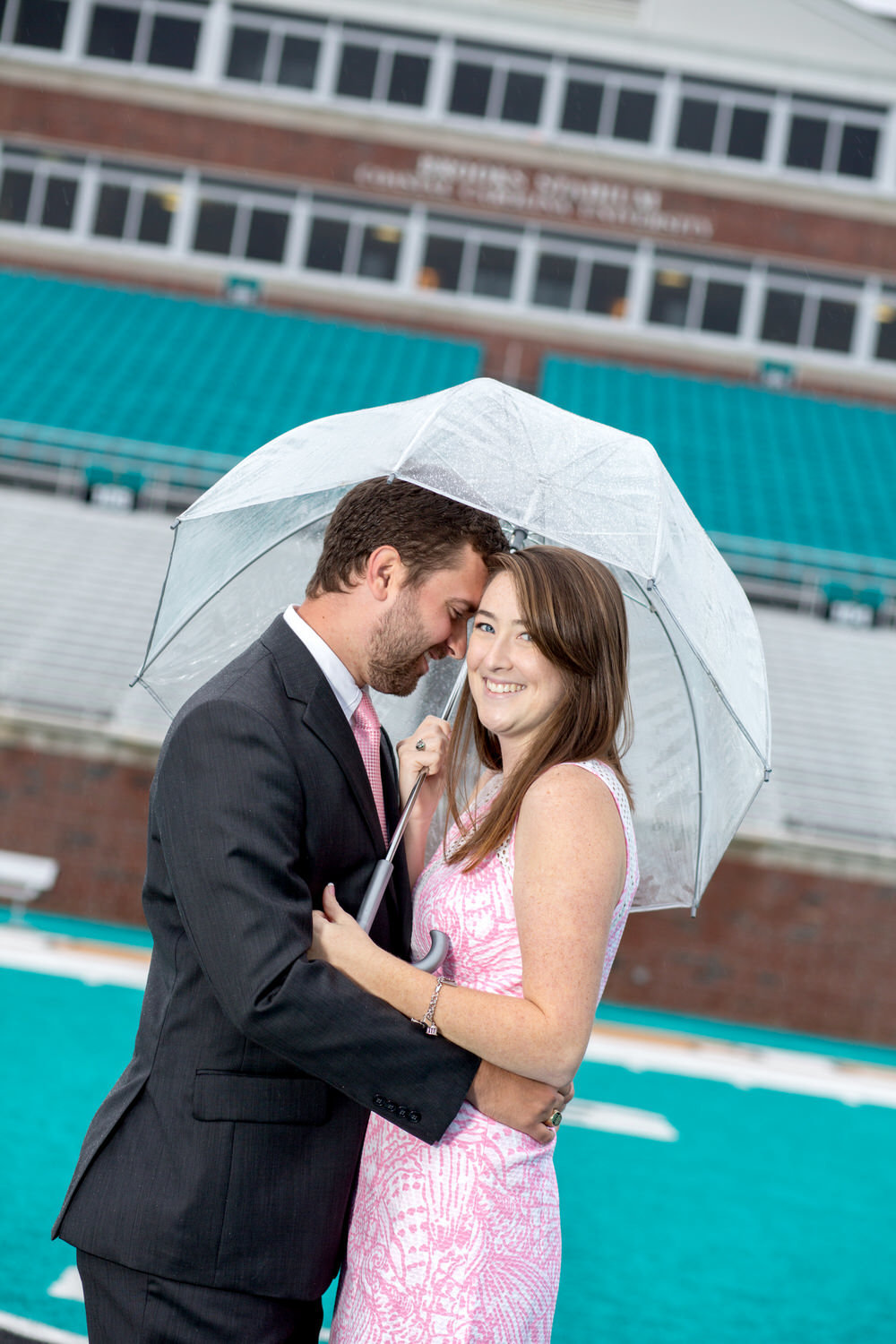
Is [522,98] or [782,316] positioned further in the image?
[782,316]

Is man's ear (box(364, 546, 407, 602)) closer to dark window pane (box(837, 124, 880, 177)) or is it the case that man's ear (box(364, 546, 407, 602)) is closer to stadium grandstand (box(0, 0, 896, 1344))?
stadium grandstand (box(0, 0, 896, 1344))

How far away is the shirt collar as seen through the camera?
2.18m

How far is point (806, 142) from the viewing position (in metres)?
21.3

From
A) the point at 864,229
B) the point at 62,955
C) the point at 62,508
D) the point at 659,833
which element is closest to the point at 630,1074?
the point at 62,955

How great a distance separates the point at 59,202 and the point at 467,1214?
74.0ft

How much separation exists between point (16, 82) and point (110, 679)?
13.9m

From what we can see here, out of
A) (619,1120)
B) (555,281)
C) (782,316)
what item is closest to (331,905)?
(619,1120)

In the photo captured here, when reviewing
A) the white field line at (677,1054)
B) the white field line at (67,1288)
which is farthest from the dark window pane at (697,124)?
the white field line at (67,1288)

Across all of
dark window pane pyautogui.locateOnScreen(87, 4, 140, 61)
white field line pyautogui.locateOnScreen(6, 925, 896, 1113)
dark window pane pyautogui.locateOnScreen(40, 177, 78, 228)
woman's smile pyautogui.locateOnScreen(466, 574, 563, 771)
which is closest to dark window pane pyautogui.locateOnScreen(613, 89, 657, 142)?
dark window pane pyautogui.locateOnScreen(87, 4, 140, 61)

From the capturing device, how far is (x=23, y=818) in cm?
1119

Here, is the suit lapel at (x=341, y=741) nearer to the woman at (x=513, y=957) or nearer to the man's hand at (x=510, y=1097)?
Answer: the woman at (x=513, y=957)

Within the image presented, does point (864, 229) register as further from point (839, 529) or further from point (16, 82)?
point (16, 82)

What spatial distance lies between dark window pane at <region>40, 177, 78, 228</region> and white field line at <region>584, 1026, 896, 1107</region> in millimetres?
17859

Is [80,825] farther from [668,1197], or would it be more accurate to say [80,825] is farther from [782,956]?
[668,1197]
